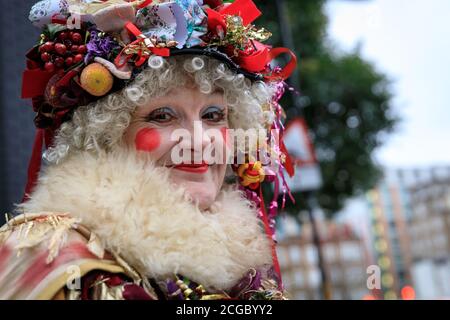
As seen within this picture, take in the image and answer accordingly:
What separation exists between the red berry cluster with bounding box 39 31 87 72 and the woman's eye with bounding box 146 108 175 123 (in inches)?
11.7

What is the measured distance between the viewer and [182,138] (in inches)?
71.6

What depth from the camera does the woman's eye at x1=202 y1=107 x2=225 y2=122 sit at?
1938mm

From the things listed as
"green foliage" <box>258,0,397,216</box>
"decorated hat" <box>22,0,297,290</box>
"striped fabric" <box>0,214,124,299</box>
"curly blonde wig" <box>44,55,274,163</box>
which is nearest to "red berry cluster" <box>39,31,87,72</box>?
"decorated hat" <box>22,0,297,290</box>

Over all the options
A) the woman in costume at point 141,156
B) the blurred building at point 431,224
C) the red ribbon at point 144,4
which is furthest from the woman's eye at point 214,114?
the blurred building at point 431,224

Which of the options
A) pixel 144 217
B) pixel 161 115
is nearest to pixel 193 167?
pixel 161 115

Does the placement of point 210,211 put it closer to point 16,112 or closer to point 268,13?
point 16,112

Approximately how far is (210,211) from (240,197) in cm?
24

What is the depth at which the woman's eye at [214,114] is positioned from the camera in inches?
76.3

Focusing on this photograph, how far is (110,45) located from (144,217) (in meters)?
0.62

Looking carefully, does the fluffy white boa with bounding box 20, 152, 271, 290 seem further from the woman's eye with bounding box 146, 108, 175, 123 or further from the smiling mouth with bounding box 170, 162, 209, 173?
the woman's eye with bounding box 146, 108, 175, 123

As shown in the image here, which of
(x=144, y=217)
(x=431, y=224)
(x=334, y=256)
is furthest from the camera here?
(x=334, y=256)

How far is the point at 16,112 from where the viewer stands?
3393 mm

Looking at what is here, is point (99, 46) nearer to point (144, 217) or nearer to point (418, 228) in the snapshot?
point (144, 217)
